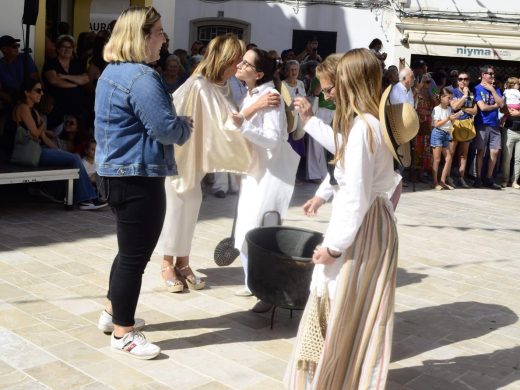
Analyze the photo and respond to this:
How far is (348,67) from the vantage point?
3678 millimetres

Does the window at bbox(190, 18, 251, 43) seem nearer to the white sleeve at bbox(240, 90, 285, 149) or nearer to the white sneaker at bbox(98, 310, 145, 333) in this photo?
the white sleeve at bbox(240, 90, 285, 149)

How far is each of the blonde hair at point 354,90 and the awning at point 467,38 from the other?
60.8 feet

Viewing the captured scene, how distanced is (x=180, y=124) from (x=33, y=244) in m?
3.21

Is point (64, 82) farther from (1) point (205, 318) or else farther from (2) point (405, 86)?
(1) point (205, 318)

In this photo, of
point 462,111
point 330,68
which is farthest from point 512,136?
point 330,68

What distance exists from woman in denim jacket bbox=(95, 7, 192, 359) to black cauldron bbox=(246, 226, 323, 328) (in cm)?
72

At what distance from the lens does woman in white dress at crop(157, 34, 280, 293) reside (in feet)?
17.9

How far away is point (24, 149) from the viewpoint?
27.0ft

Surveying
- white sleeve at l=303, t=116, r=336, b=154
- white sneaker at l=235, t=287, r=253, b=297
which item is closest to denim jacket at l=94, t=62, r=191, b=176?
white sleeve at l=303, t=116, r=336, b=154

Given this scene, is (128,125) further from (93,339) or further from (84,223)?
(84,223)

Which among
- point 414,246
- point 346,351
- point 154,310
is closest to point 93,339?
point 154,310

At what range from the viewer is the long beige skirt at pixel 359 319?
3.73 meters

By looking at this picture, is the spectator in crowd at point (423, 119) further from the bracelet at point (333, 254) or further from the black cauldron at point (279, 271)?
the bracelet at point (333, 254)

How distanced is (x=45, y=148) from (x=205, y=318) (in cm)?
404
